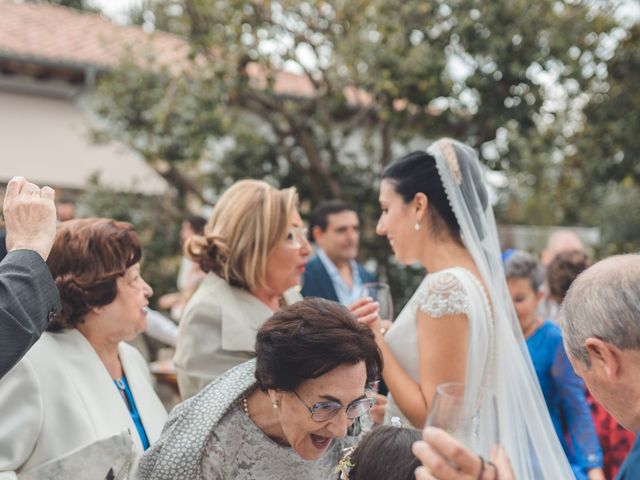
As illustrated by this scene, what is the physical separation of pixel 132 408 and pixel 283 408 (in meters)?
0.90

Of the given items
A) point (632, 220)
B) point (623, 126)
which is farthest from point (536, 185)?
point (623, 126)

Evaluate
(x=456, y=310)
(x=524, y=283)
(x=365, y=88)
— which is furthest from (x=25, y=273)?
(x=365, y=88)

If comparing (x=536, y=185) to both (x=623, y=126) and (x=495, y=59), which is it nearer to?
(x=623, y=126)

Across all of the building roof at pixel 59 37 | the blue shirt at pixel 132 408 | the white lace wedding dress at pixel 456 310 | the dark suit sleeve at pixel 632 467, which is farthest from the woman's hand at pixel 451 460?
the building roof at pixel 59 37

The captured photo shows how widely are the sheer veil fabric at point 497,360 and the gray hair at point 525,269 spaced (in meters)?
1.30

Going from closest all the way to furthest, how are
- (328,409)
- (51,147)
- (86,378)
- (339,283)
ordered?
(328,409)
(86,378)
(339,283)
(51,147)

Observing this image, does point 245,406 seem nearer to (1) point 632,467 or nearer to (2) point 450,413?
(2) point 450,413

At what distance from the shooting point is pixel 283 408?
7.04ft

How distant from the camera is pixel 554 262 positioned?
4.68m

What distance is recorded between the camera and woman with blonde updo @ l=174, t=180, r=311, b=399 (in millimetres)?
3148

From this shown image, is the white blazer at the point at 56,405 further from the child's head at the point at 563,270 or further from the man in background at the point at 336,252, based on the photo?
the man in background at the point at 336,252

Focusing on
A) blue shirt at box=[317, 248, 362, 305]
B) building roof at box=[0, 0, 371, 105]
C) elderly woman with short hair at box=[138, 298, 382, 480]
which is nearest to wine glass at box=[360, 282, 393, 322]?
elderly woman with short hair at box=[138, 298, 382, 480]

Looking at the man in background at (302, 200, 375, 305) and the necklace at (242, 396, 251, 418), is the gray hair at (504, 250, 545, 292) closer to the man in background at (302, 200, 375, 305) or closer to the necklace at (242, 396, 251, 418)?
the man in background at (302, 200, 375, 305)

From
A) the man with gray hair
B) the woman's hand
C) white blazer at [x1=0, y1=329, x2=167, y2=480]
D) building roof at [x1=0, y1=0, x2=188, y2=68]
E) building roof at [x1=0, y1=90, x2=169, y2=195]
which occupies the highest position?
building roof at [x1=0, y1=0, x2=188, y2=68]
